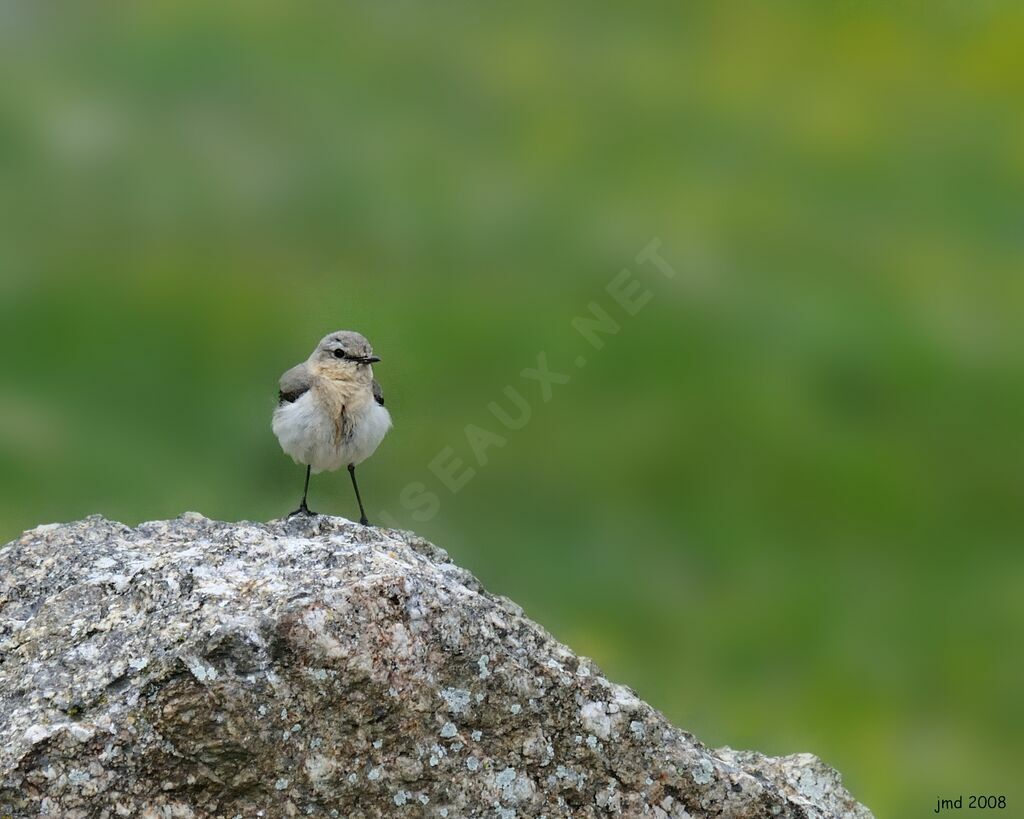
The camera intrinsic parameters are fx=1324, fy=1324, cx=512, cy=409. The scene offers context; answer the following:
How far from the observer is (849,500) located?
2691cm

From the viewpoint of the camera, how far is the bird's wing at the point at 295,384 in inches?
460

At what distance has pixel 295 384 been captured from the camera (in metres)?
11.8

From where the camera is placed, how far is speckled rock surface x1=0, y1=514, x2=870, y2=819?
566cm

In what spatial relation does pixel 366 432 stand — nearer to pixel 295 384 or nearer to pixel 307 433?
pixel 307 433

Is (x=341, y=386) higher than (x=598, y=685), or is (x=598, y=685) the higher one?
(x=341, y=386)

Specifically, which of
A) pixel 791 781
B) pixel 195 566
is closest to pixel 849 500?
pixel 791 781

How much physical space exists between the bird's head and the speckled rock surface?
4.93 metres

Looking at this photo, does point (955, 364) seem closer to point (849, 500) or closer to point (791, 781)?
point (849, 500)

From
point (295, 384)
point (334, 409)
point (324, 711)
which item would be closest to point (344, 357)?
point (334, 409)

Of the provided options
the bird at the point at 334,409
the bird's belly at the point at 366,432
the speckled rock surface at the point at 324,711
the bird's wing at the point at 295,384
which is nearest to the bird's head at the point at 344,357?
the bird at the point at 334,409

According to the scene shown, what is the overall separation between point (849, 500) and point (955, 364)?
19.0 feet

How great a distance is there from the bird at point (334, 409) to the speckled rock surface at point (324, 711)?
483cm

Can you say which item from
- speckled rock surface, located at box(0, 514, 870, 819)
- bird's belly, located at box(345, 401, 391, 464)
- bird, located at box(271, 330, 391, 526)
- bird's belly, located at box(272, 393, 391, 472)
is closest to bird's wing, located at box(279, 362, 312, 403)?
bird, located at box(271, 330, 391, 526)

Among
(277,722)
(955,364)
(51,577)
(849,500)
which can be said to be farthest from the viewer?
(955,364)
